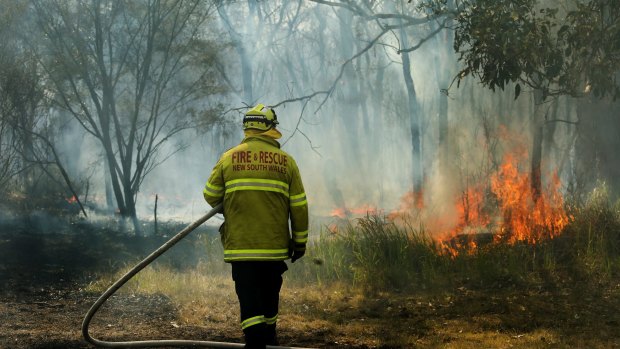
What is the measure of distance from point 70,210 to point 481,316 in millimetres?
16947

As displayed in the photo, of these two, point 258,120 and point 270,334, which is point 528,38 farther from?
point 270,334

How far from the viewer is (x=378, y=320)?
8.43 meters

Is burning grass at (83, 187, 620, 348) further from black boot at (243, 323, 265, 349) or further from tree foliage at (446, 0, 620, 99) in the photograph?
tree foliage at (446, 0, 620, 99)

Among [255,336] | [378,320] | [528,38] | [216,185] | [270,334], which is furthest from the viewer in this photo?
[528,38]

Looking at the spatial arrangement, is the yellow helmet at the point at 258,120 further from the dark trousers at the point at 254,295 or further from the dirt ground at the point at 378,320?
the dirt ground at the point at 378,320

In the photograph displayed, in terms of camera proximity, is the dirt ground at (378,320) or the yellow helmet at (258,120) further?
the dirt ground at (378,320)

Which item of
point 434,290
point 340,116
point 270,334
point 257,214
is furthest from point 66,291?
point 340,116

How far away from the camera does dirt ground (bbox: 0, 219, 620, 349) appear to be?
728cm

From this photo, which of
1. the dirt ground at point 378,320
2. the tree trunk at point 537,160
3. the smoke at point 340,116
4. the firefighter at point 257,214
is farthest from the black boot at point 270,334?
the smoke at point 340,116

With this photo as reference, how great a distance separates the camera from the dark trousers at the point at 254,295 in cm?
557

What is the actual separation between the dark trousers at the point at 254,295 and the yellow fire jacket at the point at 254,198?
0.33 feet

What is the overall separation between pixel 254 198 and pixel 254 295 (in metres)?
0.71

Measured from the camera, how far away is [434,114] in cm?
4947

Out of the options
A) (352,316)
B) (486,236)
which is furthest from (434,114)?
(352,316)
